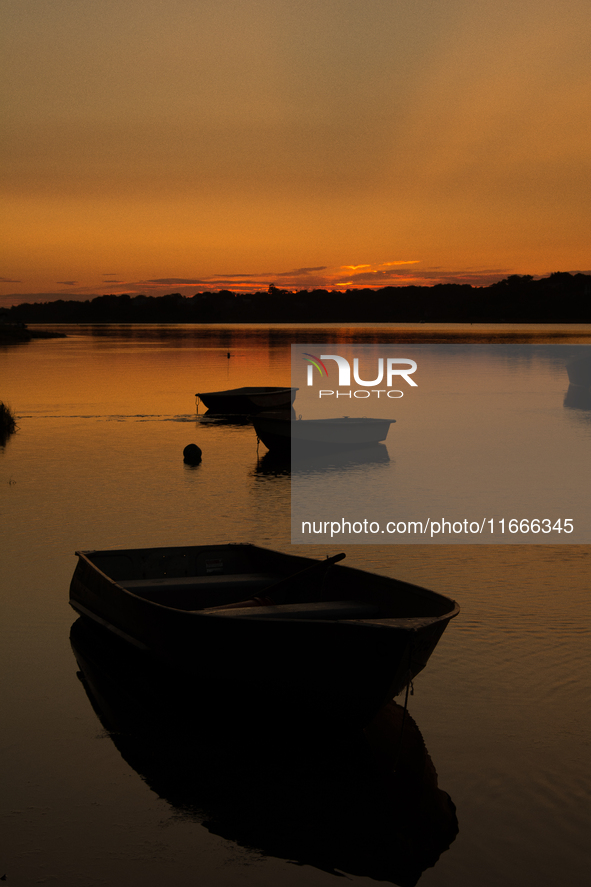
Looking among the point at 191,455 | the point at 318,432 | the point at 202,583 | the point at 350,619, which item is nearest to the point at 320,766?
the point at 350,619

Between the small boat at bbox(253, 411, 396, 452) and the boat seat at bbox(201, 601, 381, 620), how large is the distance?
900 inches

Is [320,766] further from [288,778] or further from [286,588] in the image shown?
[286,588]

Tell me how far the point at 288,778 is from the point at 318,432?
84.0ft

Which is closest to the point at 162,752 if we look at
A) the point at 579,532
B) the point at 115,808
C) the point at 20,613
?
the point at 115,808

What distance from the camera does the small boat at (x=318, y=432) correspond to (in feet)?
111

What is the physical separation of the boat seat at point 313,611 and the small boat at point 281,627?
1cm

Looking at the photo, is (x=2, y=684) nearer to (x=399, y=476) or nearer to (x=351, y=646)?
(x=351, y=646)

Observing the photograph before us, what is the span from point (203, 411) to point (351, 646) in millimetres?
45790

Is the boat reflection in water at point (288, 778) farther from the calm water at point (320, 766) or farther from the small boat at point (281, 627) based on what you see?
A: the small boat at point (281, 627)

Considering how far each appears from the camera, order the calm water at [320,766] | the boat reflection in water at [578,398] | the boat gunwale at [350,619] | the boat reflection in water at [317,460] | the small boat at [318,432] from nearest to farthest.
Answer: the calm water at [320,766] → the boat gunwale at [350,619] → the boat reflection in water at [317,460] → the small boat at [318,432] → the boat reflection in water at [578,398]

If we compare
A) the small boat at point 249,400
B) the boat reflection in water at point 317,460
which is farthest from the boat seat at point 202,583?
the small boat at point 249,400

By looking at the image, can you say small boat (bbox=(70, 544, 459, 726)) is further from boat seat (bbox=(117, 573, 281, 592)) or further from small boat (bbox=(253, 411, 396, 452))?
small boat (bbox=(253, 411, 396, 452))

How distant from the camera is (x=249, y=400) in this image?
49156 mm

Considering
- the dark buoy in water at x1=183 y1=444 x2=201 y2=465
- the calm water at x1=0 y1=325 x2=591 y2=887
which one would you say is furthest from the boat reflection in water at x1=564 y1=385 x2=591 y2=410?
the calm water at x1=0 y1=325 x2=591 y2=887
